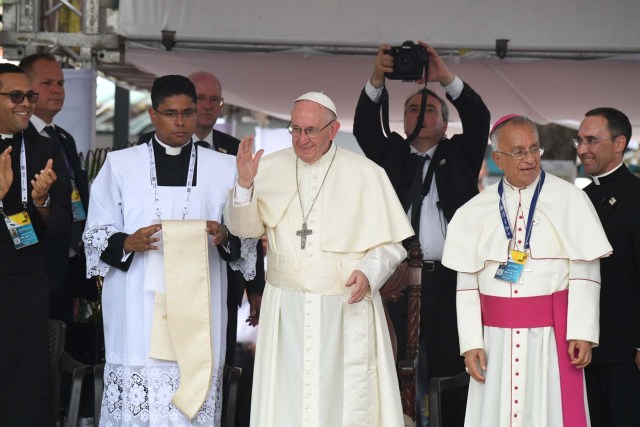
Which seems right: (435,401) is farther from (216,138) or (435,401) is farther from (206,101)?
(206,101)

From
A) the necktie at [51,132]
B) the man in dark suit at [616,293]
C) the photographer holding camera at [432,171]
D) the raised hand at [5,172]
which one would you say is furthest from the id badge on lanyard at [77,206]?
the man in dark suit at [616,293]

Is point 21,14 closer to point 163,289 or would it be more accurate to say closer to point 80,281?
point 80,281

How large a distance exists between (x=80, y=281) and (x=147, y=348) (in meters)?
1.45

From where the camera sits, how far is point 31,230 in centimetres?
528

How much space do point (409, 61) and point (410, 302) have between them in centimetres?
141

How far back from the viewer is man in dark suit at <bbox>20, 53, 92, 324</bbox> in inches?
251

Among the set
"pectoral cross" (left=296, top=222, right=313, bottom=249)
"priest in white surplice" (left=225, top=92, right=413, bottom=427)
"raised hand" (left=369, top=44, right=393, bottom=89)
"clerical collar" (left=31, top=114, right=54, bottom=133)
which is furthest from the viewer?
"clerical collar" (left=31, top=114, right=54, bottom=133)

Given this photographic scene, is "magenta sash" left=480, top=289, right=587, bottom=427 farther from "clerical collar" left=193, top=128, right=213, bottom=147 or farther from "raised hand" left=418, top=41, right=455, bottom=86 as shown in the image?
"clerical collar" left=193, top=128, right=213, bottom=147

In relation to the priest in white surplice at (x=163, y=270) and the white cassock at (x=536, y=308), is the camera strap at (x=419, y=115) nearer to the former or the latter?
the priest in white surplice at (x=163, y=270)

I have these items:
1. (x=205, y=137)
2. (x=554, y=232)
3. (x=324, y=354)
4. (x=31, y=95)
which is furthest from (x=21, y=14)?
(x=554, y=232)

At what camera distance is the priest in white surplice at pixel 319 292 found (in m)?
5.04

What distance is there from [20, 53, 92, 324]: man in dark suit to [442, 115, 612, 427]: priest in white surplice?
2.53 metres

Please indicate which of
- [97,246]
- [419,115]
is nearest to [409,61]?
[419,115]

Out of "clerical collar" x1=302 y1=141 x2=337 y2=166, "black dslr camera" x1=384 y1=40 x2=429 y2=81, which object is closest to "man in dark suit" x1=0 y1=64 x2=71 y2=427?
"clerical collar" x1=302 y1=141 x2=337 y2=166
